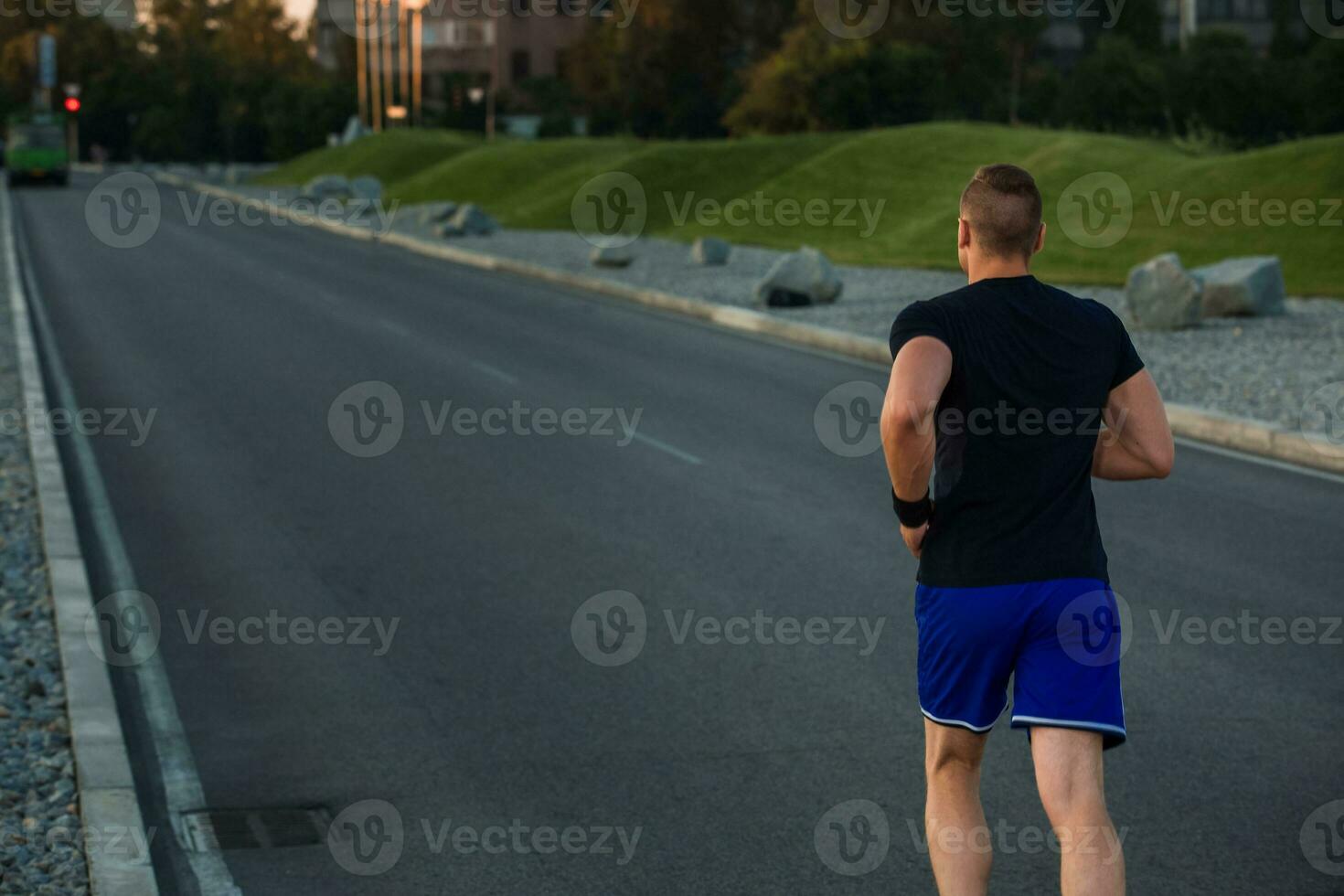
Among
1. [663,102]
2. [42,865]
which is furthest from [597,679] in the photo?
[663,102]

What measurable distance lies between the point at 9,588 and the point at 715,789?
4.62 meters

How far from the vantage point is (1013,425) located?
4.05 m

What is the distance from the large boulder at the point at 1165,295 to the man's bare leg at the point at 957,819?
16958mm

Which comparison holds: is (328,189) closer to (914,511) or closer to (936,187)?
(936,187)

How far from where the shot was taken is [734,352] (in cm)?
2017

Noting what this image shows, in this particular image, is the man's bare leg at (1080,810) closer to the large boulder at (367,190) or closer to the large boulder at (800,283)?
the large boulder at (800,283)

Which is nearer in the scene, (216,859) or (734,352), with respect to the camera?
(216,859)

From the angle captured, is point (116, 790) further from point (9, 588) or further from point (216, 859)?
point (9, 588)

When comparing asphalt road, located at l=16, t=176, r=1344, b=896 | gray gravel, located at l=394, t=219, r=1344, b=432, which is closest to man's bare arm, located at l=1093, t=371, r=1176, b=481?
asphalt road, located at l=16, t=176, r=1344, b=896

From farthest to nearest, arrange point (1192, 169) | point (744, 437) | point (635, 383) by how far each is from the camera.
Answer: point (1192, 169)
point (635, 383)
point (744, 437)

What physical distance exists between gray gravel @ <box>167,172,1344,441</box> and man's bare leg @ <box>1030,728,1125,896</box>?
10.3 metres

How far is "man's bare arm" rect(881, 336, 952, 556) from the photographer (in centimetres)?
393

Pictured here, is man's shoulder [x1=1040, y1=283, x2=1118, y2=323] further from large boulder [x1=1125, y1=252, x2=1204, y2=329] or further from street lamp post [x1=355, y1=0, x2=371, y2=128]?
street lamp post [x1=355, y1=0, x2=371, y2=128]

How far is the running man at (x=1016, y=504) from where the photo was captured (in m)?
3.94
